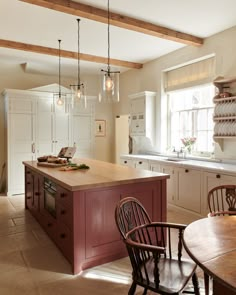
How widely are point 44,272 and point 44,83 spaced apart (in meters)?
5.24

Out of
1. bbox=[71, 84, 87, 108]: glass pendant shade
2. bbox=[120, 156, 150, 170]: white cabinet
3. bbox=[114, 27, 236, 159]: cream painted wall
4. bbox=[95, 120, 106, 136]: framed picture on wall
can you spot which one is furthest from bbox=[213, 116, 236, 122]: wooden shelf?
bbox=[95, 120, 106, 136]: framed picture on wall

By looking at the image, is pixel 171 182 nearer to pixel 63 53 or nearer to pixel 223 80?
pixel 223 80

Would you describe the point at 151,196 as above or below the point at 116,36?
below

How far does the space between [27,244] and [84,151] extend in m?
3.71

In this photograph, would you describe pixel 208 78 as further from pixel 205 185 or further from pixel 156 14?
pixel 205 185

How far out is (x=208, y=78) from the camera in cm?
473

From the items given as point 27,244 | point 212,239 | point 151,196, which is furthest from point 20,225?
point 212,239

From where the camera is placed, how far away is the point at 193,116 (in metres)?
5.35

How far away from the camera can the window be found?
5000mm

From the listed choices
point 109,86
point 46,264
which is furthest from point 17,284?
point 109,86

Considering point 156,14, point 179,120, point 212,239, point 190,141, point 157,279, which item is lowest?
point 157,279

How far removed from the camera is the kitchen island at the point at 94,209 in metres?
2.56

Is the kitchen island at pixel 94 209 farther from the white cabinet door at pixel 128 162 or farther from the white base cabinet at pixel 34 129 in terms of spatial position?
the white base cabinet at pixel 34 129

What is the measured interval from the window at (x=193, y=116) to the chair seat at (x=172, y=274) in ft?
11.2
